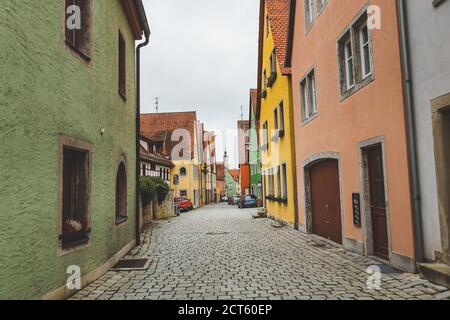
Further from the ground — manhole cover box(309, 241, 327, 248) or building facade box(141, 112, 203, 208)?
building facade box(141, 112, 203, 208)

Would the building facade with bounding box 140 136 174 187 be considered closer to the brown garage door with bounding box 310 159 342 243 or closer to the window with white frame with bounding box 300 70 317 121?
the window with white frame with bounding box 300 70 317 121

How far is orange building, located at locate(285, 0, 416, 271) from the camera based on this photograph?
6773mm

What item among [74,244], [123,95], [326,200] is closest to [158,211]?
[326,200]

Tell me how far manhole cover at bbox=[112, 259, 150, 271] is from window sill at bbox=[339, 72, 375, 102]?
19.7 ft

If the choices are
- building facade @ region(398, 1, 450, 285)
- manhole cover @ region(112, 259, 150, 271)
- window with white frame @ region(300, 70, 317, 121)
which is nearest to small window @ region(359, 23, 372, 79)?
building facade @ region(398, 1, 450, 285)

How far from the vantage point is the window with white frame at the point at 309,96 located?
40.1 feet

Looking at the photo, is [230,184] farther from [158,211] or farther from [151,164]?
[158,211]

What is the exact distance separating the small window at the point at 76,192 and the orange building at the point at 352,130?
550 cm

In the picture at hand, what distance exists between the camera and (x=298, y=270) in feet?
22.8

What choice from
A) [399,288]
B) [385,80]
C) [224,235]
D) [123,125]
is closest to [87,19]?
[123,125]

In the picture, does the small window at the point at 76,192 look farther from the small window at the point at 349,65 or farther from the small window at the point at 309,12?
the small window at the point at 309,12

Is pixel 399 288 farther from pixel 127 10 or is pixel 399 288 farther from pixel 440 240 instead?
pixel 127 10

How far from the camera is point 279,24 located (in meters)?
17.8

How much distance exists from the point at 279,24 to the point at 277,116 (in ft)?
14.7
